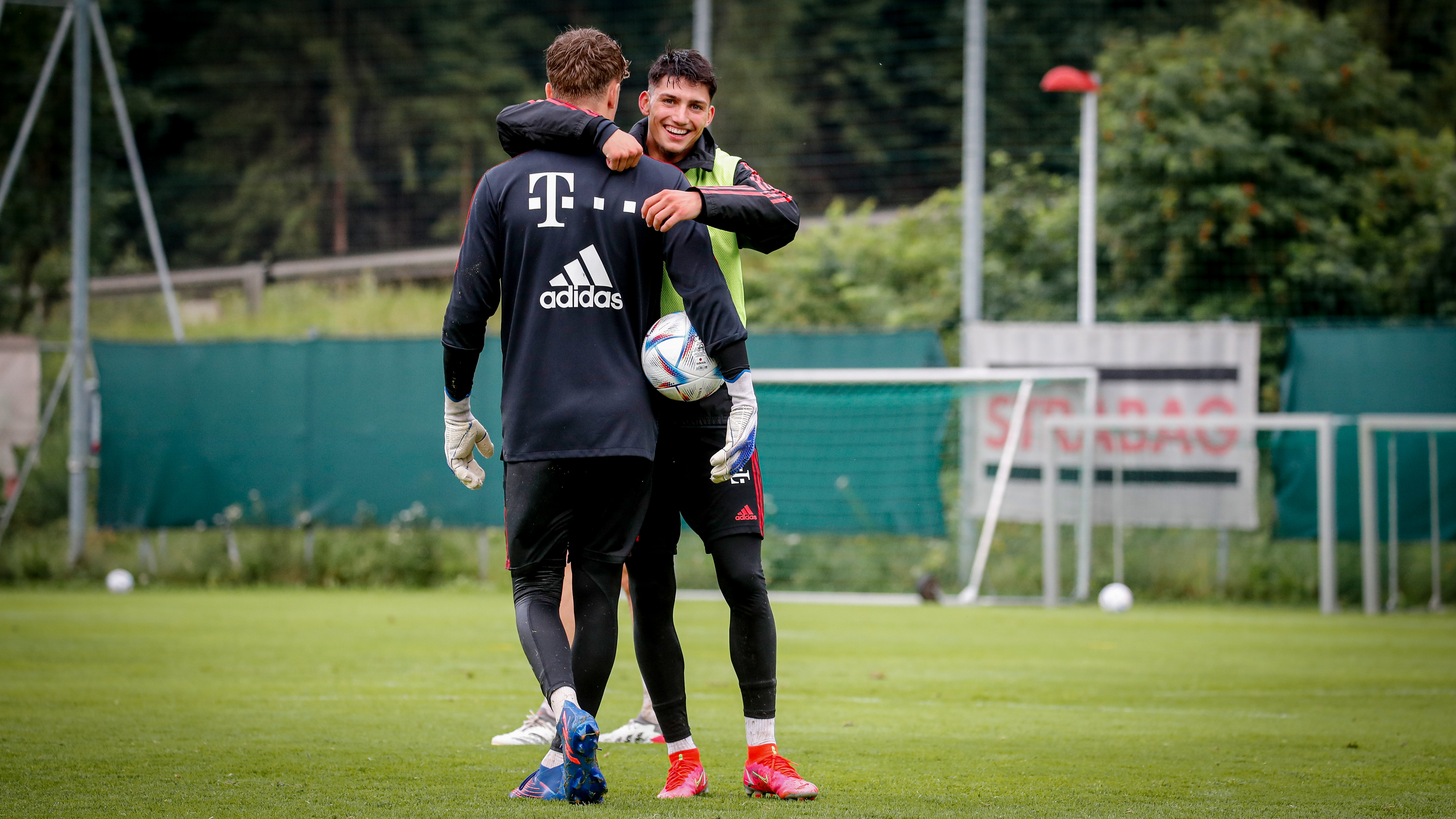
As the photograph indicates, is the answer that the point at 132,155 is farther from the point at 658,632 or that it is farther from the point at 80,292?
the point at 658,632

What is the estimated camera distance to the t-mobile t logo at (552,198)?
3.54m

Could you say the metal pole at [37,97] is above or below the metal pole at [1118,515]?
above

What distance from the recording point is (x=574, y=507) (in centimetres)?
364

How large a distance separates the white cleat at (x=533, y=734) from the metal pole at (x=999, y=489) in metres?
7.02

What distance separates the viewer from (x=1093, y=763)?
429 cm

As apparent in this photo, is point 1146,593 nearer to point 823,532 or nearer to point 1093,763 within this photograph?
point 823,532

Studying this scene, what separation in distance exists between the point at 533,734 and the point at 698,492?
1316mm

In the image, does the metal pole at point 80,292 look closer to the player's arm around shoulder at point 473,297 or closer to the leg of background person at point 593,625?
the player's arm around shoulder at point 473,297

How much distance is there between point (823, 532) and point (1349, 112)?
26.5ft

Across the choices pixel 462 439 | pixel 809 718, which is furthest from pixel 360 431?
pixel 462 439

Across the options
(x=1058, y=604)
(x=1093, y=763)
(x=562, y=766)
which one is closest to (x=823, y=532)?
(x=1058, y=604)

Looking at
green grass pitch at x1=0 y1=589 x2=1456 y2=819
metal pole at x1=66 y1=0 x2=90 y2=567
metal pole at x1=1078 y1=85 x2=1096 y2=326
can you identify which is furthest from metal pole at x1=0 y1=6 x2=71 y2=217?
metal pole at x1=1078 y1=85 x2=1096 y2=326

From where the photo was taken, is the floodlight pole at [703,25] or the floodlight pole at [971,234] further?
the floodlight pole at [703,25]

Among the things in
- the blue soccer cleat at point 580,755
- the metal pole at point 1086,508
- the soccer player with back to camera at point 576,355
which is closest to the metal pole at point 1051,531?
the metal pole at point 1086,508
